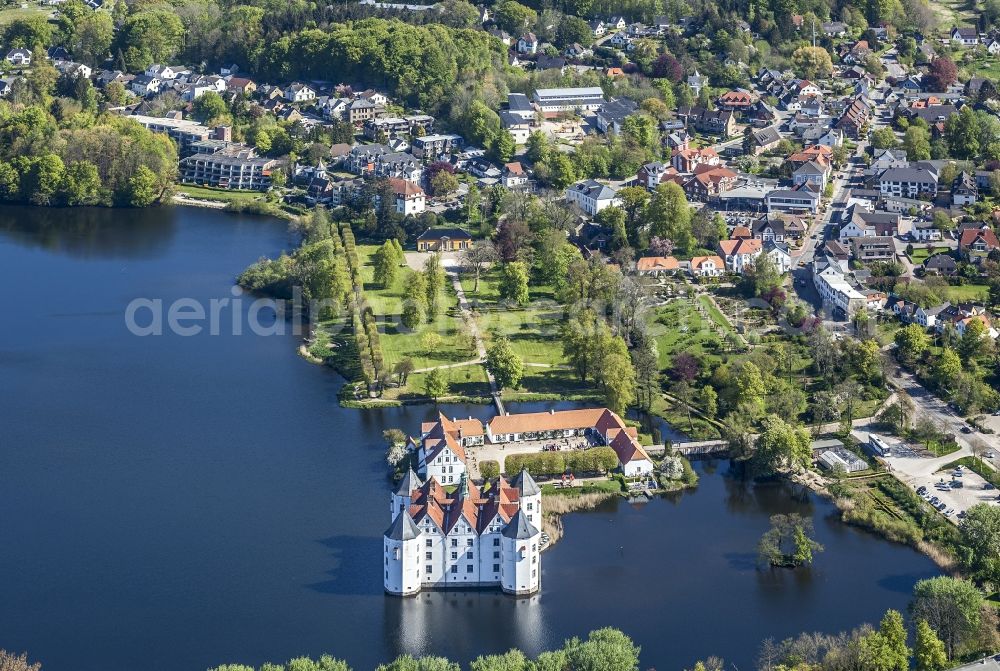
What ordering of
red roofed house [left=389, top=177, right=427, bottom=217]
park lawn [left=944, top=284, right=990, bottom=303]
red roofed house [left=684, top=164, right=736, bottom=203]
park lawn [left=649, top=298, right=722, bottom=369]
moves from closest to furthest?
1. park lawn [left=649, top=298, right=722, bottom=369]
2. park lawn [left=944, top=284, right=990, bottom=303]
3. red roofed house [left=389, top=177, right=427, bottom=217]
4. red roofed house [left=684, top=164, right=736, bottom=203]

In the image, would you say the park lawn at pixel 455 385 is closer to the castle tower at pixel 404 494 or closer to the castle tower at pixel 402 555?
the castle tower at pixel 404 494

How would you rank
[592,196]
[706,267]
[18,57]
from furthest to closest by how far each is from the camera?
[18,57] < [592,196] < [706,267]

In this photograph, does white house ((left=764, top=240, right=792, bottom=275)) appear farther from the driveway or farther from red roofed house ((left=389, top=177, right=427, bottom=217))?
red roofed house ((left=389, top=177, right=427, bottom=217))

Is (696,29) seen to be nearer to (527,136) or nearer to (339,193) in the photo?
(527,136)

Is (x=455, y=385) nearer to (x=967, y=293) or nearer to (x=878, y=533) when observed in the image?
(x=878, y=533)

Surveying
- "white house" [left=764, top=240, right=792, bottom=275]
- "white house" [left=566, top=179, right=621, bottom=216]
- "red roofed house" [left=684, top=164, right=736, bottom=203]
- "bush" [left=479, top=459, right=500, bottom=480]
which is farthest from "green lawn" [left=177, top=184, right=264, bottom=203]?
"bush" [left=479, top=459, right=500, bottom=480]

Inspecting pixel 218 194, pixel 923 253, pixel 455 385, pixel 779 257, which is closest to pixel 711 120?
pixel 923 253
